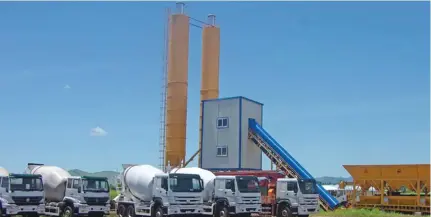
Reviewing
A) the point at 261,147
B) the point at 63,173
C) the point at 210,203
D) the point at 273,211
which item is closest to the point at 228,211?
the point at 210,203

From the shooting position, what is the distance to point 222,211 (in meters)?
28.9

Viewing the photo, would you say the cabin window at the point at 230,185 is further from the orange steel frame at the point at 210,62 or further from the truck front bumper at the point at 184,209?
the orange steel frame at the point at 210,62

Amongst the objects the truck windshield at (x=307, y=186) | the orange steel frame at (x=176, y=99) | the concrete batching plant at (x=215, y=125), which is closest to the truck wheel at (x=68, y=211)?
the concrete batching plant at (x=215, y=125)

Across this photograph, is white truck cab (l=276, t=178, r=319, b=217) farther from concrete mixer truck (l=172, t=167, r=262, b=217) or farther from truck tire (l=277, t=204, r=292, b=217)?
concrete mixer truck (l=172, t=167, r=262, b=217)

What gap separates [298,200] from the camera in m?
Answer: 29.9

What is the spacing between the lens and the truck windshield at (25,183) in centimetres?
2811

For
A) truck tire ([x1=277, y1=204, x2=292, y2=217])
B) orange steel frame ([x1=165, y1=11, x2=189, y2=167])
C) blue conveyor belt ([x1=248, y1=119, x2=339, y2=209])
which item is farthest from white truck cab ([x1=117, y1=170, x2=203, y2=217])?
orange steel frame ([x1=165, y1=11, x2=189, y2=167])

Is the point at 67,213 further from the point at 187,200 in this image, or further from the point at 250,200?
the point at 250,200

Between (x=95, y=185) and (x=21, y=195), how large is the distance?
3.84m

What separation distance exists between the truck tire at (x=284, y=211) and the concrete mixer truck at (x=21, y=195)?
12.7 metres

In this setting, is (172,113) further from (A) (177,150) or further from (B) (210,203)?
(B) (210,203)

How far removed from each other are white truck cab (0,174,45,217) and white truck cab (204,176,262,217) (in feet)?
28.7

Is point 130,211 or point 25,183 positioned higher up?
point 25,183

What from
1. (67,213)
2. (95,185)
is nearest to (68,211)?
(67,213)
